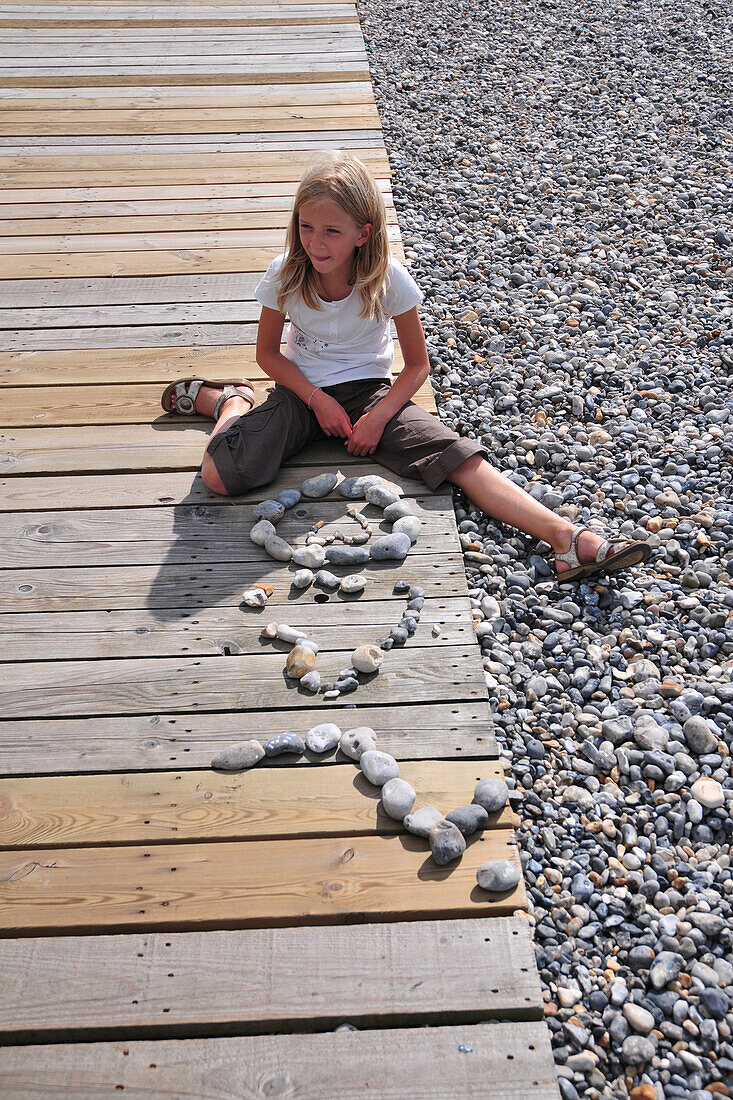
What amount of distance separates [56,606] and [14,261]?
7.20 ft

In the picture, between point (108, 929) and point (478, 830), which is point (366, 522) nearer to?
point (478, 830)

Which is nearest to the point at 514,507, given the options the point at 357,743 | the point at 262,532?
the point at 262,532

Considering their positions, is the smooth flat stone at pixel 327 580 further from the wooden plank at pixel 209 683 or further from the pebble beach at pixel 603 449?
the pebble beach at pixel 603 449

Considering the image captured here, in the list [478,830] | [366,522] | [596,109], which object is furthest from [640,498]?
[596,109]

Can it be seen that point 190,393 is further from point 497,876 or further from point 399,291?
point 497,876

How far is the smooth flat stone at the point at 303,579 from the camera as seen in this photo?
7.95 ft

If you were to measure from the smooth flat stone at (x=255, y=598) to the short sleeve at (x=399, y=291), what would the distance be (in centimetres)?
98

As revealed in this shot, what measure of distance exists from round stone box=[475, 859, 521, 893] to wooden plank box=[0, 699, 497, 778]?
0.92ft

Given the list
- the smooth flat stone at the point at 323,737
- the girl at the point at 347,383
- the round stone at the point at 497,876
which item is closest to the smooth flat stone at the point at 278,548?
the girl at the point at 347,383

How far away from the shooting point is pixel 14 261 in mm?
3961

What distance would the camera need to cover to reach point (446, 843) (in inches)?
70.1

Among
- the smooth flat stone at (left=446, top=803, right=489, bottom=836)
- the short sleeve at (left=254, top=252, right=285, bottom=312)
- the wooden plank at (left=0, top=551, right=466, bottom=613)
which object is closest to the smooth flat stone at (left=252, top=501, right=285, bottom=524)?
the wooden plank at (left=0, top=551, right=466, bottom=613)

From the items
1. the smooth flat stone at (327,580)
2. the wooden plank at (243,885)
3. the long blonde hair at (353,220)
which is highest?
the long blonde hair at (353,220)

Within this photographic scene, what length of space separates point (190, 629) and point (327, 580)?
0.38 metres
